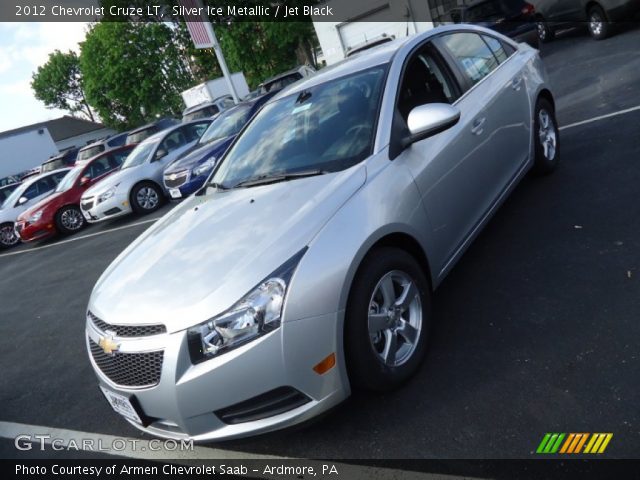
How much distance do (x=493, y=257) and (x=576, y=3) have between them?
36.6ft

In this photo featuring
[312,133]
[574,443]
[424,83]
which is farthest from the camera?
[424,83]

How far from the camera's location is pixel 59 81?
227 ft

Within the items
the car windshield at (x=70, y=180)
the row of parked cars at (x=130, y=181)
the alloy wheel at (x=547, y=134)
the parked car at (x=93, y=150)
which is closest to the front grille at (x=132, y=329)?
the alloy wheel at (x=547, y=134)

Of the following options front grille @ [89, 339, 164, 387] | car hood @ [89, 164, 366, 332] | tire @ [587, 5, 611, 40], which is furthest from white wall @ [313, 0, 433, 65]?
front grille @ [89, 339, 164, 387]

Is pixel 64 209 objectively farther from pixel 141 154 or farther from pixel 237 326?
pixel 237 326

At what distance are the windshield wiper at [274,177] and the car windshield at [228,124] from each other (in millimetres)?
6961

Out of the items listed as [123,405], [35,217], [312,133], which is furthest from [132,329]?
[35,217]

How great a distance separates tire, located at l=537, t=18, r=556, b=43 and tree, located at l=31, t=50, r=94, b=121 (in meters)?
67.4

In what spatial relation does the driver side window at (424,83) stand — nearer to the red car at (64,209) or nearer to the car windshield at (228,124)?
the car windshield at (228,124)

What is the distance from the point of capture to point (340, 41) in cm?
2583

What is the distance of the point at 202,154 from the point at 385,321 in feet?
25.1

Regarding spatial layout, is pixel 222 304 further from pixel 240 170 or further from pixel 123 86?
pixel 123 86

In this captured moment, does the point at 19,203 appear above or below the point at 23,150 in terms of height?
below

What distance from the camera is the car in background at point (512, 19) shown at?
12867 mm
